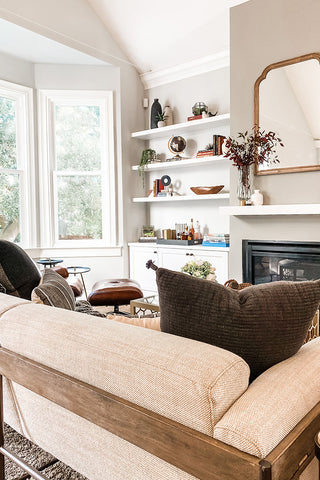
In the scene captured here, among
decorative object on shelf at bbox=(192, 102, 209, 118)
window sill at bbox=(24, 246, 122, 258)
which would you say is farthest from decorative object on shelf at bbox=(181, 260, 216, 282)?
decorative object on shelf at bbox=(192, 102, 209, 118)

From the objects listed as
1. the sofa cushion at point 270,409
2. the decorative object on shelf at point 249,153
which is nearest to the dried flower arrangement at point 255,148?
the decorative object on shelf at point 249,153

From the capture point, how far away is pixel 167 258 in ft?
14.6

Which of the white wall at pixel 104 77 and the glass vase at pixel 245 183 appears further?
the white wall at pixel 104 77

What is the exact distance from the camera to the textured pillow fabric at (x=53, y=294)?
1505 millimetres

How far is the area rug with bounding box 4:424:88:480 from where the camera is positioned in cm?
150

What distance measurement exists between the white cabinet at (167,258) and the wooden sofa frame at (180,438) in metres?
3.01

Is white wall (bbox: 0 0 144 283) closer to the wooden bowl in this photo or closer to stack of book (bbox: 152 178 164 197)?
stack of book (bbox: 152 178 164 197)

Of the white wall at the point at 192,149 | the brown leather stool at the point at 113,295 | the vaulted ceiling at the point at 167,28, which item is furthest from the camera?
the white wall at the point at 192,149

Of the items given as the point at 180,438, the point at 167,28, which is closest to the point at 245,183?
the point at 167,28

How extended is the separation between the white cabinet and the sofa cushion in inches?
120

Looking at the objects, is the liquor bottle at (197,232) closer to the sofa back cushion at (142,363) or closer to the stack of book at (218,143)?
the stack of book at (218,143)

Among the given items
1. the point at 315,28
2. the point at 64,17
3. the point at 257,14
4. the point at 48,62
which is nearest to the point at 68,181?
the point at 48,62

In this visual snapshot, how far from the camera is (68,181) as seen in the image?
476cm

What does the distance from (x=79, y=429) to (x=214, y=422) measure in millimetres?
502
